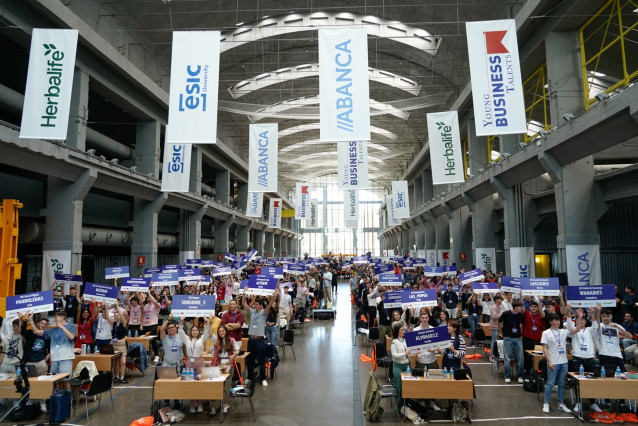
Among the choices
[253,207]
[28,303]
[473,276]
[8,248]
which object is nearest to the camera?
[28,303]

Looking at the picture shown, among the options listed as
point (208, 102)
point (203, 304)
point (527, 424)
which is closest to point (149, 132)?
point (208, 102)

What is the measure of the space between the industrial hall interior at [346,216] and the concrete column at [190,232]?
8.1 inches

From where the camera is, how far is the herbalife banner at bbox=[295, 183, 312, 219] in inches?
1378

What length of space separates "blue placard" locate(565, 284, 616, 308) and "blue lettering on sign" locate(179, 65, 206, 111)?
9.54 m

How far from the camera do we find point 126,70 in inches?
699

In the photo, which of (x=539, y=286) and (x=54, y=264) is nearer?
(x=539, y=286)

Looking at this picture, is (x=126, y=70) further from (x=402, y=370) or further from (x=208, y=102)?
(x=402, y=370)

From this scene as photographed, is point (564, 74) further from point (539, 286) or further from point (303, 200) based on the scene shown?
point (303, 200)

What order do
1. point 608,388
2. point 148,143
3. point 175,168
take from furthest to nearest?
point 148,143 → point 175,168 → point 608,388

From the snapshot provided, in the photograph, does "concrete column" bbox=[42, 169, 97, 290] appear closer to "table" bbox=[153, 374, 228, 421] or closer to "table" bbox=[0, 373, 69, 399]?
"table" bbox=[0, 373, 69, 399]

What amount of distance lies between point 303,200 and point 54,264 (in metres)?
22.0

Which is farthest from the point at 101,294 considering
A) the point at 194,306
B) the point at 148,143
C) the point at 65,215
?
the point at 148,143

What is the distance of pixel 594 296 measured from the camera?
29.2ft

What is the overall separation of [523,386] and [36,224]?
1714 centimetres
